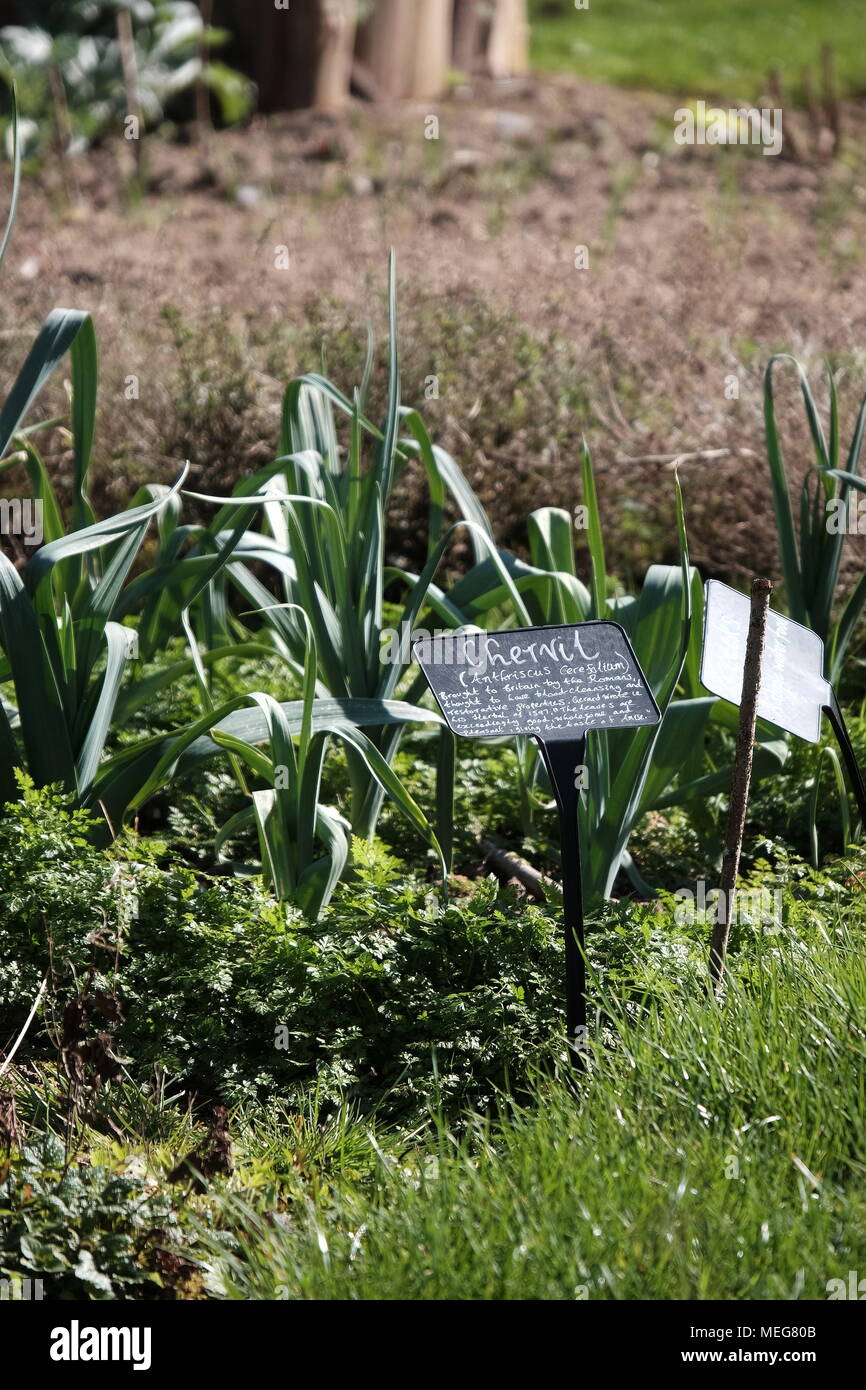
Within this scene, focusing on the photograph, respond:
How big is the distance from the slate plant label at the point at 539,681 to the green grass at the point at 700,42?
10.9 m

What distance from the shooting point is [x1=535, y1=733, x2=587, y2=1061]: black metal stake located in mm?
2189

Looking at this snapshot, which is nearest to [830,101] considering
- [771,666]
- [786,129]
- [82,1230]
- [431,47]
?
[786,129]

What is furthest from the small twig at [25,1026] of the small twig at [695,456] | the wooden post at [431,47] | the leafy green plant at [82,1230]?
the wooden post at [431,47]

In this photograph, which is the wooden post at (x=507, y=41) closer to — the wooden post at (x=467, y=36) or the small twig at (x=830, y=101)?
the wooden post at (x=467, y=36)

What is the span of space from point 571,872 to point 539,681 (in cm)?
37

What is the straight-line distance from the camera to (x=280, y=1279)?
1816 mm

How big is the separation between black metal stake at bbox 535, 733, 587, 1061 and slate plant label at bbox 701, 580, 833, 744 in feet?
1.00

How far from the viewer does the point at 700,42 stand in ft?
46.7

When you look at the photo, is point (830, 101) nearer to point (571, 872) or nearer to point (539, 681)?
point (539, 681)

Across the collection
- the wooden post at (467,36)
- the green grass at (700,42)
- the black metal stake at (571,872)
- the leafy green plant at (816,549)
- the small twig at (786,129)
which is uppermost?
the green grass at (700,42)

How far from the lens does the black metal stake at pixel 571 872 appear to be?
2.19m

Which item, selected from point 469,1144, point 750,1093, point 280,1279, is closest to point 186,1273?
point 280,1279

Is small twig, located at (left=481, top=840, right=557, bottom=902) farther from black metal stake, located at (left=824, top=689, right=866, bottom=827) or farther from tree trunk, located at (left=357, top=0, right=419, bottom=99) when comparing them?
tree trunk, located at (left=357, top=0, right=419, bottom=99)

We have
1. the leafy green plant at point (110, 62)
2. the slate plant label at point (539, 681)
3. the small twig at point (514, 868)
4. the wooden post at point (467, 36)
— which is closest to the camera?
the slate plant label at point (539, 681)
